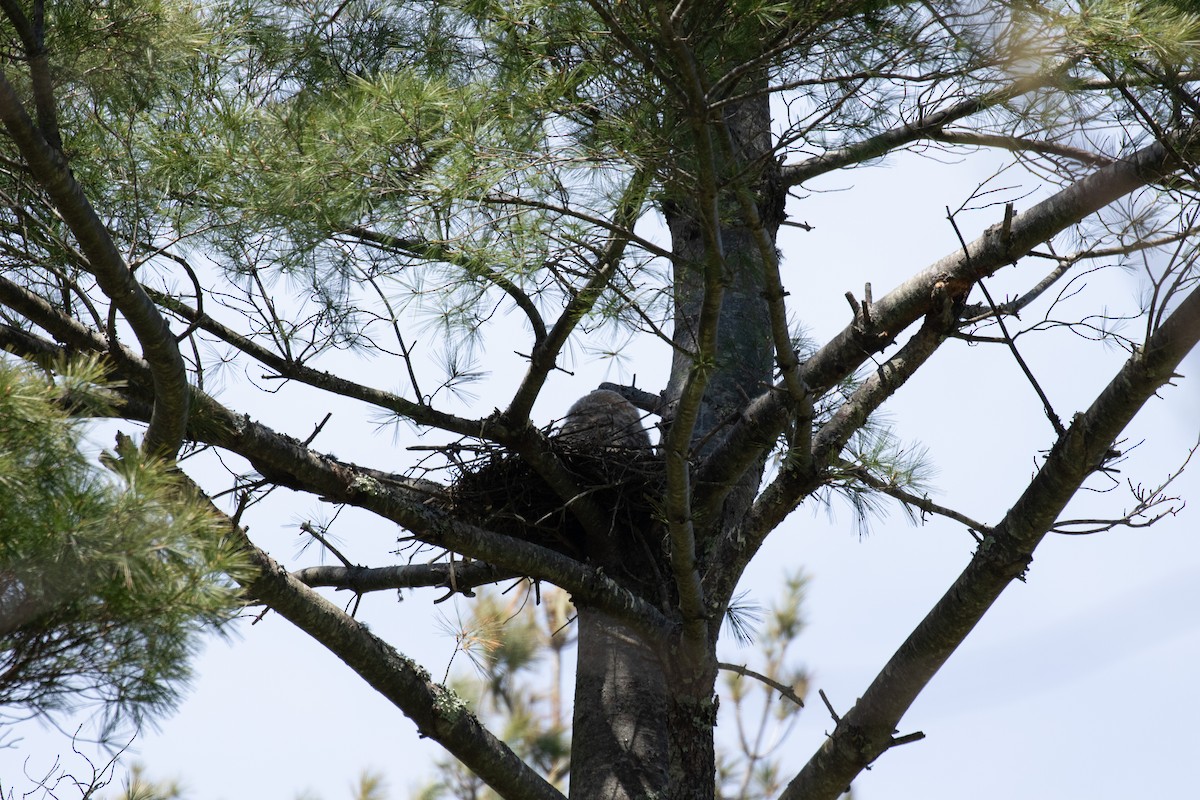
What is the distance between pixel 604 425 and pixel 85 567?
8.64ft

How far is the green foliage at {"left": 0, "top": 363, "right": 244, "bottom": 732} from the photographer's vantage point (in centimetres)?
195

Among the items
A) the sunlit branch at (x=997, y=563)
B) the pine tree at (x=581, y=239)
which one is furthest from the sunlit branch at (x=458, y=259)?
the sunlit branch at (x=997, y=563)

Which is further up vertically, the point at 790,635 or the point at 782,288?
the point at 790,635

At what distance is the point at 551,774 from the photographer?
27.2 ft

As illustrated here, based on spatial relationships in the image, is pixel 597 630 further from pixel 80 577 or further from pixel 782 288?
pixel 80 577

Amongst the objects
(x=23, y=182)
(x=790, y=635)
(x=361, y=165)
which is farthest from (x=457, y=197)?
(x=790, y=635)

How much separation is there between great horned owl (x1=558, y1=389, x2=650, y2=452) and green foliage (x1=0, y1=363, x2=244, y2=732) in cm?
217

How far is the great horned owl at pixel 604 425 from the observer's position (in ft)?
14.2

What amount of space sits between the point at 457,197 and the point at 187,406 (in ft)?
2.56

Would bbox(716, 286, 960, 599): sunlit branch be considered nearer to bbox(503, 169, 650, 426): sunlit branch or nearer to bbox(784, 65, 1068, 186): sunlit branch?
bbox(784, 65, 1068, 186): sunlit branch

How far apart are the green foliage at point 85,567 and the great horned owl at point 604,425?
2.17 m

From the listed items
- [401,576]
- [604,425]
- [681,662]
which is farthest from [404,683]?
[604,425]

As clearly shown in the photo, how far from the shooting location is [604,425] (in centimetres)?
444

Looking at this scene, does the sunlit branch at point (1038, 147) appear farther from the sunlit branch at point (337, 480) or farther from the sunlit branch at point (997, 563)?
the sunlit branch at point (337, 480)
